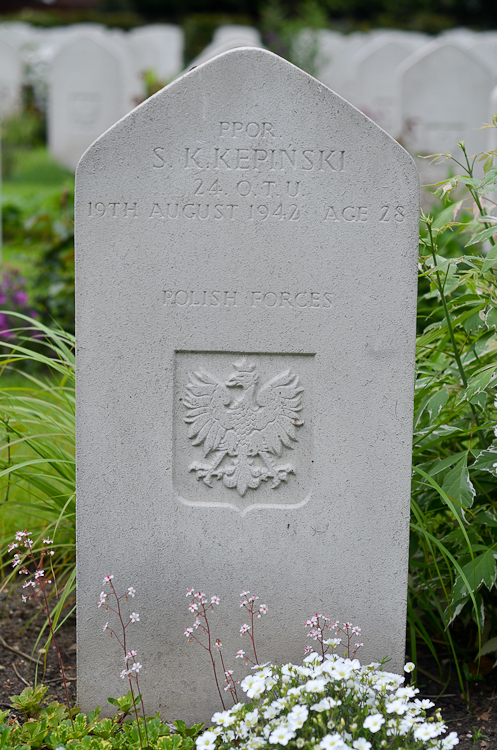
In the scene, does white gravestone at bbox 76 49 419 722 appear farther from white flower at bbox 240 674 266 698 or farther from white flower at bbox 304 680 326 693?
white flower at bbox 304 680 326 693

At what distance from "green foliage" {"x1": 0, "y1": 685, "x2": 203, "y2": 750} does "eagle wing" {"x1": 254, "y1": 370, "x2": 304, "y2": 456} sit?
82cm

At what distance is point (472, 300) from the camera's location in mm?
2373

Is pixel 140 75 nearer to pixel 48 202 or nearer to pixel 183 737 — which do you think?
pixel 48 202

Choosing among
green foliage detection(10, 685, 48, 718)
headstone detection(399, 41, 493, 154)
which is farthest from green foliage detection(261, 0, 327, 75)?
green foliage detection(10, 685, 48, 718)

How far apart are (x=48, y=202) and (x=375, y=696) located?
24.5ft

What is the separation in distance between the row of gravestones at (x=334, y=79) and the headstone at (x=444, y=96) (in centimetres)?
1

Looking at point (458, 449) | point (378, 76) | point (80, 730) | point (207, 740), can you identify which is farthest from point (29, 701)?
point (378, 76)

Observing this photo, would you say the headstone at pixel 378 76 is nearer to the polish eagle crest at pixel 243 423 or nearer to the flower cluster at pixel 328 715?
the polish eagle crest at pixel 243 423

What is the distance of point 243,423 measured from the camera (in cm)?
223

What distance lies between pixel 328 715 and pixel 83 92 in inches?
436

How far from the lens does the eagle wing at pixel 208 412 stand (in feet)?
7.18

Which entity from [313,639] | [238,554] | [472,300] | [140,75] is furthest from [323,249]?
[140,75]

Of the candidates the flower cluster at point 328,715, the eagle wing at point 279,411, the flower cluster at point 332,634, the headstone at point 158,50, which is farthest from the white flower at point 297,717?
the headstone at point 158,50

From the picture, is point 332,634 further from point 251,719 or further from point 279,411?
point 279,411
